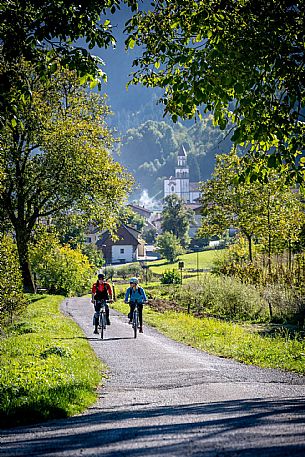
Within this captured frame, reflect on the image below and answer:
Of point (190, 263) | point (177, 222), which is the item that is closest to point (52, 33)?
point (190, 263)

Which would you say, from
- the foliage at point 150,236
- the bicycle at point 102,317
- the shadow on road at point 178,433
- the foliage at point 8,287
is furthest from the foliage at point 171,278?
the foliage at point 150,236

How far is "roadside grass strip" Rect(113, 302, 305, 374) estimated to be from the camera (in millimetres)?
13381

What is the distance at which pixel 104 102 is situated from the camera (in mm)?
33250

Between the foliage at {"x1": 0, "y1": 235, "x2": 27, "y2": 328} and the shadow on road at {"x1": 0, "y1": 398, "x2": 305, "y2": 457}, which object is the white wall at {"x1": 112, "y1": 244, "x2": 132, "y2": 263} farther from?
the shadow on road at {"x1": 0, "y1": 398, "x2": 305, "y2": 457}

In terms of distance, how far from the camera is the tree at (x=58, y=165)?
29.0 m

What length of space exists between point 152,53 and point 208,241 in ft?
371

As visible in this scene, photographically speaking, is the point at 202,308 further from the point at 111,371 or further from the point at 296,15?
the point at 296,15

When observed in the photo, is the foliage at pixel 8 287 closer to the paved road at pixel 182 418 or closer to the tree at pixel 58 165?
the tree at pixel 58 165

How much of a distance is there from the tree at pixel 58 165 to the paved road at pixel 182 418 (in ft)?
57.7

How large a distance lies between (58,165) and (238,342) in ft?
51.7

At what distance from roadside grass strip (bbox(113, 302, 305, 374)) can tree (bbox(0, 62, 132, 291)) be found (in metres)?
8.45

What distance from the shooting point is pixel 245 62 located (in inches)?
368

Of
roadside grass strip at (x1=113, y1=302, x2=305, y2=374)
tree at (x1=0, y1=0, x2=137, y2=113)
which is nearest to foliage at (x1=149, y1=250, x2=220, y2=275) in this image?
roadside grass strip at (x1=113, y1=302, x2=305, y2=374)

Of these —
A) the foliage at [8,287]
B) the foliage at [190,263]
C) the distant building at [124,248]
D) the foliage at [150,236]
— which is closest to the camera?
the foliage at [8,287]
